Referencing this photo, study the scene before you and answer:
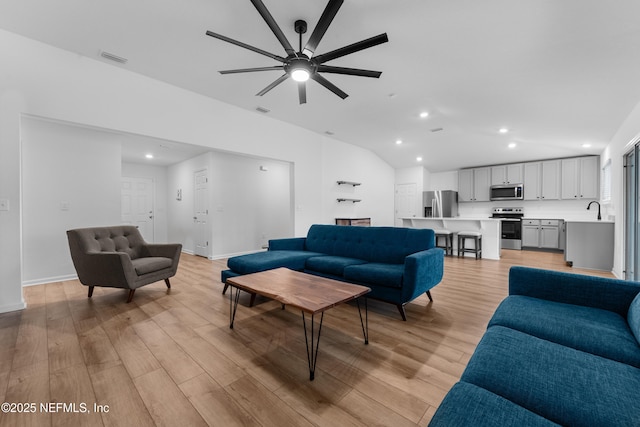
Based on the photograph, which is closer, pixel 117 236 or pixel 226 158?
pixel 117 236

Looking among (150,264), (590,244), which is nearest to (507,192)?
(590,244)

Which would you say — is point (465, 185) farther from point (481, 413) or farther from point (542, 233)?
point (481, 413)

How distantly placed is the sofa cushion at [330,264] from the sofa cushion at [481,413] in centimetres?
221

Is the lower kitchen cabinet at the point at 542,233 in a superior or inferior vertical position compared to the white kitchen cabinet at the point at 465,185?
inferior

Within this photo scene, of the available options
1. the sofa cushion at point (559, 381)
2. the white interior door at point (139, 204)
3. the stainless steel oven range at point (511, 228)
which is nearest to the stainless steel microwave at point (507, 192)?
the stainless steel oven range at point (511, 228)

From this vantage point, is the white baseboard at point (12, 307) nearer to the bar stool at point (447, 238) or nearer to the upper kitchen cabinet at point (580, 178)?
the bar stool at point (447, 238)

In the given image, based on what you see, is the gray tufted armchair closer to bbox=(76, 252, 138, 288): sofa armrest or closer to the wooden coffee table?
bbox=(76, 252, 138, 288): sofa armrest

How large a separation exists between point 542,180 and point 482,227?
2.82m

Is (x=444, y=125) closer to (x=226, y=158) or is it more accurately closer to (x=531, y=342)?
(x=226, y=158)

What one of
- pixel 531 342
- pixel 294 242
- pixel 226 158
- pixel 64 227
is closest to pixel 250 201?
pixel 226 158

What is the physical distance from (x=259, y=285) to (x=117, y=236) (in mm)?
2622

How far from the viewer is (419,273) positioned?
2572 millimetres

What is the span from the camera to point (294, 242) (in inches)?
163

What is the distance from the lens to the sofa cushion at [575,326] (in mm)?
1216
